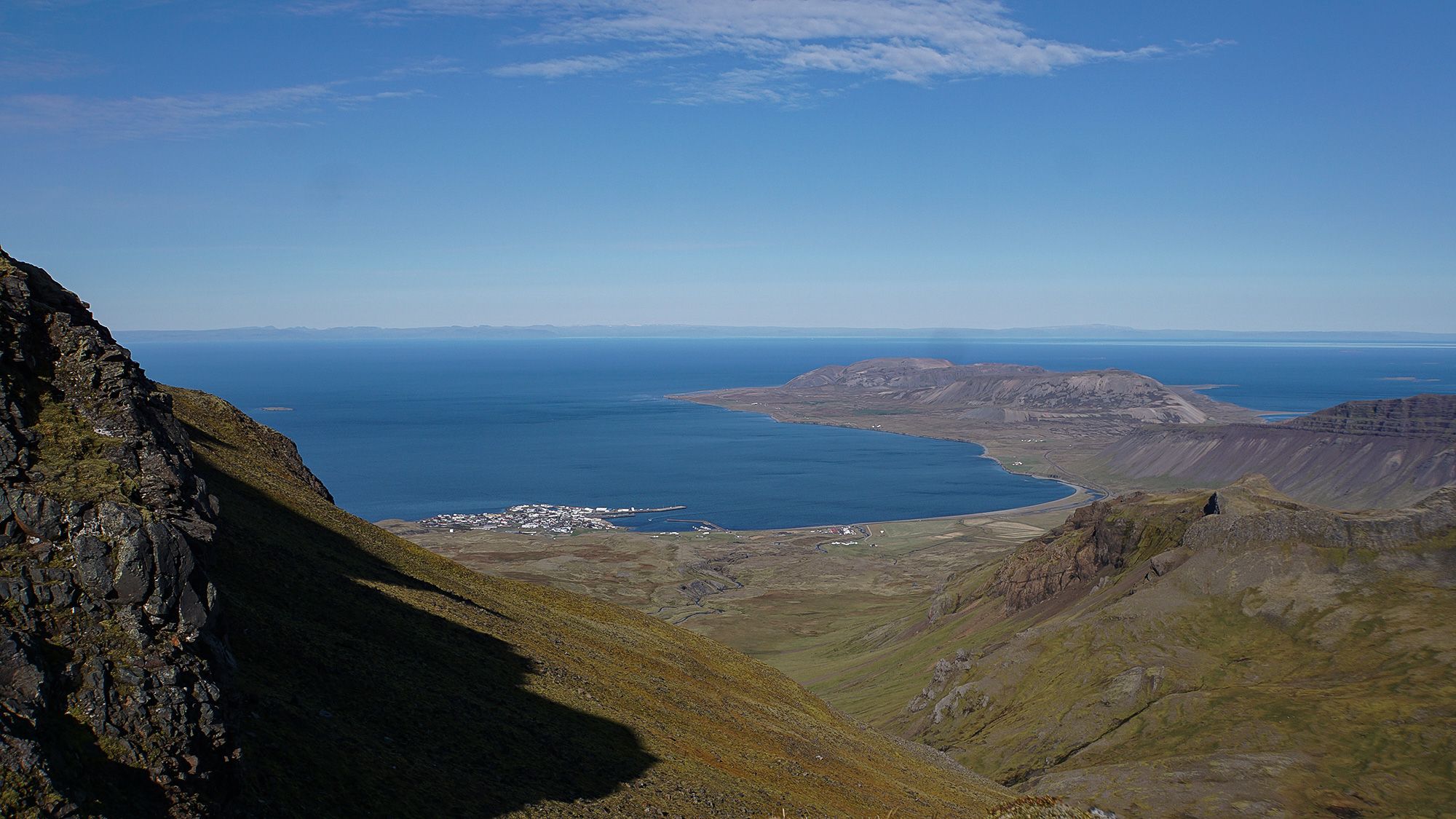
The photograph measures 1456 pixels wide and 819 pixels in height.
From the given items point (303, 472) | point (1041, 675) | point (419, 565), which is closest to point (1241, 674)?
point (1041, 675)

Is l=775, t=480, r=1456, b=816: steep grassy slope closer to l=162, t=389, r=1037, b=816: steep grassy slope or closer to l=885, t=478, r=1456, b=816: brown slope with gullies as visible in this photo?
l=885, t=478, r=1456, b=816: brown slope with gullies

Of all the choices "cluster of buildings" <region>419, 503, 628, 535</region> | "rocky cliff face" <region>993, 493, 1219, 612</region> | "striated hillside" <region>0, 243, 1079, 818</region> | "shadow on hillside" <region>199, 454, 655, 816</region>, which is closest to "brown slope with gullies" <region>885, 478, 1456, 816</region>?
"rocky cliff face" <region>993, 493, 1219, 612</region>

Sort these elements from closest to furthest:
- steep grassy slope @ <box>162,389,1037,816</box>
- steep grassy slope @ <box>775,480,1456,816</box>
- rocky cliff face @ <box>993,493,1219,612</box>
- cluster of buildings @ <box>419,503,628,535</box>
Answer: steep grassy slope @ <box>162,389,1037,816</box> < steep grassy slope @ <box>775,480,1456,816</box> < rocky cliff face @ <box>993,493,1219,612</box> < cluster of buildings @ <box>419,503,628,535</box>

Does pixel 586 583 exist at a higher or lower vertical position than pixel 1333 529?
lower

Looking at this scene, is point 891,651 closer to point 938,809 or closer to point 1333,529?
point 1333,529

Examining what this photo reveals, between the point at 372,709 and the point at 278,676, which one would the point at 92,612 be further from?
the point at 372,709

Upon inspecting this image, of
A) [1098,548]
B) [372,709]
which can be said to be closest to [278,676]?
[372,709]
